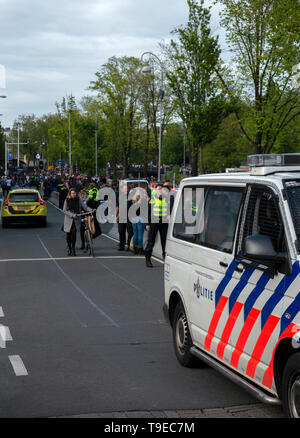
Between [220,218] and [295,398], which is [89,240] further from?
[295,398]

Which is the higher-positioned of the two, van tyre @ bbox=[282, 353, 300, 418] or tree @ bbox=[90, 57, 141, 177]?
tree @ bbox=[90, 57, 141, 177]

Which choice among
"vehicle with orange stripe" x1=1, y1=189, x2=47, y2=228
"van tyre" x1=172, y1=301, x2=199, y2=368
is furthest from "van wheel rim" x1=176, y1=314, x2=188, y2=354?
"vehicle with orange stripe" x1=1, y1=189, x2=47, y2=228

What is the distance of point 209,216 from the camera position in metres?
6.41

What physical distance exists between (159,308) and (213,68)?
91.7ft

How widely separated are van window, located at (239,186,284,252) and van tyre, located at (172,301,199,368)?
1618 mm

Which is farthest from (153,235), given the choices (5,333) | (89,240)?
(5,333)

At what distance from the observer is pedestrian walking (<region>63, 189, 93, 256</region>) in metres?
18.2

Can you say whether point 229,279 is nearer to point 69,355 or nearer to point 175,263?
point 175,263

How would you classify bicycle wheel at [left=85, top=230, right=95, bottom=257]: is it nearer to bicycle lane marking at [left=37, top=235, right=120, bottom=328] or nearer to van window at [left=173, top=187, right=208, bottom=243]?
bicycle lane marking at [left=37, top=235, right=120, bottom=328]

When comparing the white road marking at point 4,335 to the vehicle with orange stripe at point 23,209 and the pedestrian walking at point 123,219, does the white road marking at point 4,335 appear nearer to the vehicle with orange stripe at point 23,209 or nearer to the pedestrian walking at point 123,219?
the pedestrian walking at point 123,219

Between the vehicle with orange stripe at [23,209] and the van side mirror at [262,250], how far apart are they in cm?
2336

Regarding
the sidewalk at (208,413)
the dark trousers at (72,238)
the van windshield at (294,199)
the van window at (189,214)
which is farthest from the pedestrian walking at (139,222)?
the van windshield at (294,199)

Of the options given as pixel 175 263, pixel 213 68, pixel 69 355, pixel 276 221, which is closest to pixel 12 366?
pixel 69 355

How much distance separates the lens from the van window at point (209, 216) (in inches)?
230
